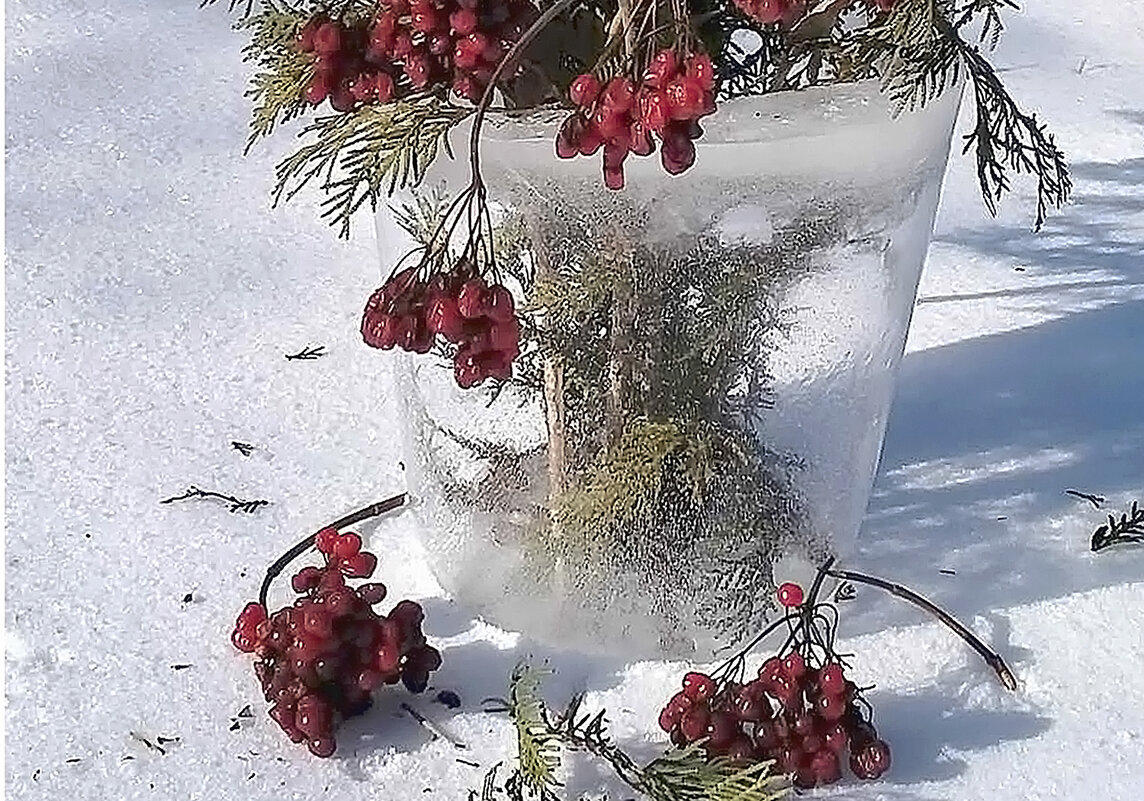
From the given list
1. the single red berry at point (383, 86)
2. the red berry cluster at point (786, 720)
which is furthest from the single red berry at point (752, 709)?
the single red berry at point (383, 86)

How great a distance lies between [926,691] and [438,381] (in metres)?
0.22

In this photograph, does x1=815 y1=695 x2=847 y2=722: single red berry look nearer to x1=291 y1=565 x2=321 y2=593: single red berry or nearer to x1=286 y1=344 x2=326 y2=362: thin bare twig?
x1=291 y1=565 x2=321 y2=593: single red berry

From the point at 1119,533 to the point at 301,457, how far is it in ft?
1.13

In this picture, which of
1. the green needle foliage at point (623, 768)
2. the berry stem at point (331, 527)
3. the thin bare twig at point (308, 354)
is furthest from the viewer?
the thin bare twig at point (308, 354)

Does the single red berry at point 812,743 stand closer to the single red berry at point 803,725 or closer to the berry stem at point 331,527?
the single red berry at point 803,725

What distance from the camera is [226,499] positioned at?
0.71 metres

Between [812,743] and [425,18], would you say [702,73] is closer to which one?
[425,18]

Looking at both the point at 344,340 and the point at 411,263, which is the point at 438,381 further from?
the point at 344,340

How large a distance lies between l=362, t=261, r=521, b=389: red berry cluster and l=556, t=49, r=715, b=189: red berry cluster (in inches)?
2.2

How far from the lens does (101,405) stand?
77cm

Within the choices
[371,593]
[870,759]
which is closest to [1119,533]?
[870,759]

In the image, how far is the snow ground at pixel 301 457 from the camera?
0.60 meters

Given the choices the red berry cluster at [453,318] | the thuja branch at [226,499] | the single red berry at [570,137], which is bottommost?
the thuja branch at [226,499]

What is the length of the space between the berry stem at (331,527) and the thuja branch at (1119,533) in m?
0.29
